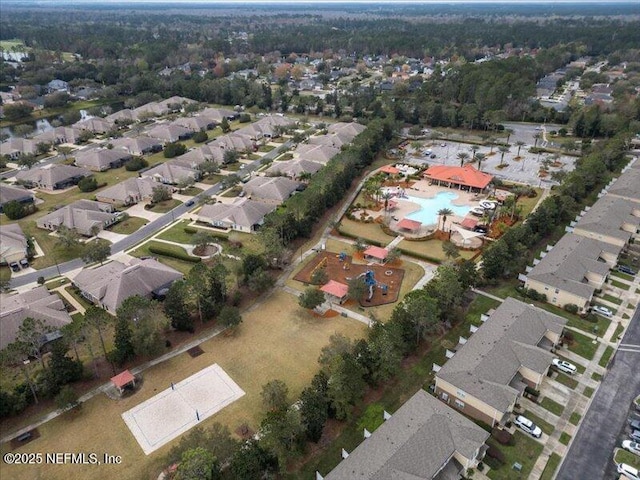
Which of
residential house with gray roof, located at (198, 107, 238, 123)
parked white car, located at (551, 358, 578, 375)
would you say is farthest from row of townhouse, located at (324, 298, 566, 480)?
residential house with gray roof, located at (198, 107, 238, 123)

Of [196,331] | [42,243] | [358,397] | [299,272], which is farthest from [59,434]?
[42,243]

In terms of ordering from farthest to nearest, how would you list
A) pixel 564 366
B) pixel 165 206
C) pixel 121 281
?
pixel 165 206
pixel 121 281
pixel 564 366

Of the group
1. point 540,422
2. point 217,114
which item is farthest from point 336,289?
point 217,114

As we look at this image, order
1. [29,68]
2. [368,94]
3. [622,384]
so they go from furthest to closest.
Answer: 1. [29,68]
2. [368,94]
3. [622,384]

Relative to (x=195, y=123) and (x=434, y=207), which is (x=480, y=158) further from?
(x=195, y=123)

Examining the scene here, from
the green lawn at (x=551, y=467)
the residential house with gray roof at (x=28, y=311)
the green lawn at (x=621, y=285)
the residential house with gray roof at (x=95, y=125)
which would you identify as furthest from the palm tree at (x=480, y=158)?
the residential house with gray roof at (x=95, y=125)

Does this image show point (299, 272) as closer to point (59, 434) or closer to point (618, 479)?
point (59, 434)
